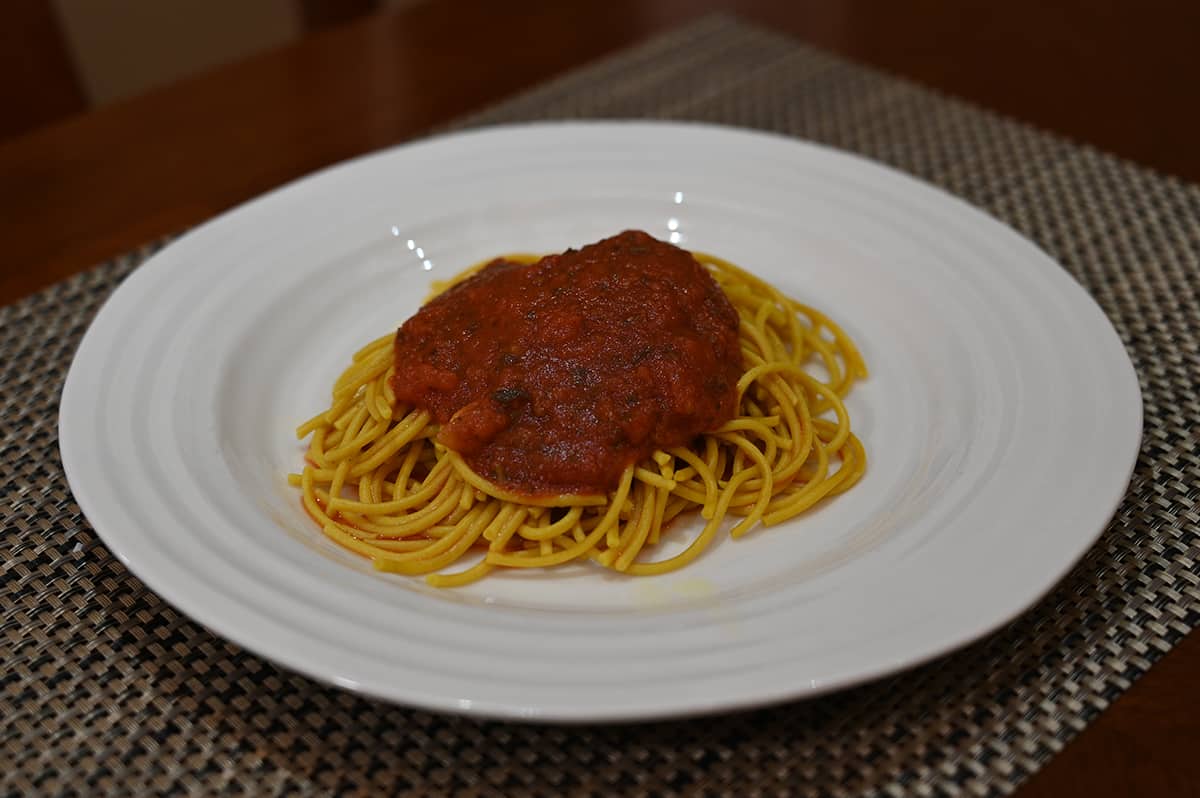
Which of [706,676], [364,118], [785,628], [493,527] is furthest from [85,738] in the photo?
[364,118]

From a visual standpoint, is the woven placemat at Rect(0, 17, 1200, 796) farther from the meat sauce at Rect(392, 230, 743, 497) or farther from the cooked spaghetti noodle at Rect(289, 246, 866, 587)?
the meat sauce at Rect(392, 230, 743, 497)

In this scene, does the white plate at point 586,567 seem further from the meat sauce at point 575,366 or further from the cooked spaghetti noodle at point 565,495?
the meat sauce at point 575,366

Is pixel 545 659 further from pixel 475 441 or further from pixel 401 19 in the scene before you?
pixel 401 19

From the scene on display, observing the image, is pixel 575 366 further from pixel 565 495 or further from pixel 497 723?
pixel 497 723

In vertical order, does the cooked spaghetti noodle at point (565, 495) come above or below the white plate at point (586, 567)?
below

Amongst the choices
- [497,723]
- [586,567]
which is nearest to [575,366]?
[586,567]

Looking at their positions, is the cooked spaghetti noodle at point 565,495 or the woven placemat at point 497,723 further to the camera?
the cooked spaghetti noodle at point 565,495

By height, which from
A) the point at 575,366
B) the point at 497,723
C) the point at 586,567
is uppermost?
the point at 575,366

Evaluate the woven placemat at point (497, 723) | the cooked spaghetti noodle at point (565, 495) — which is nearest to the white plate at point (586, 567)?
the cooked spaghetti noodle at point (565, 495)
